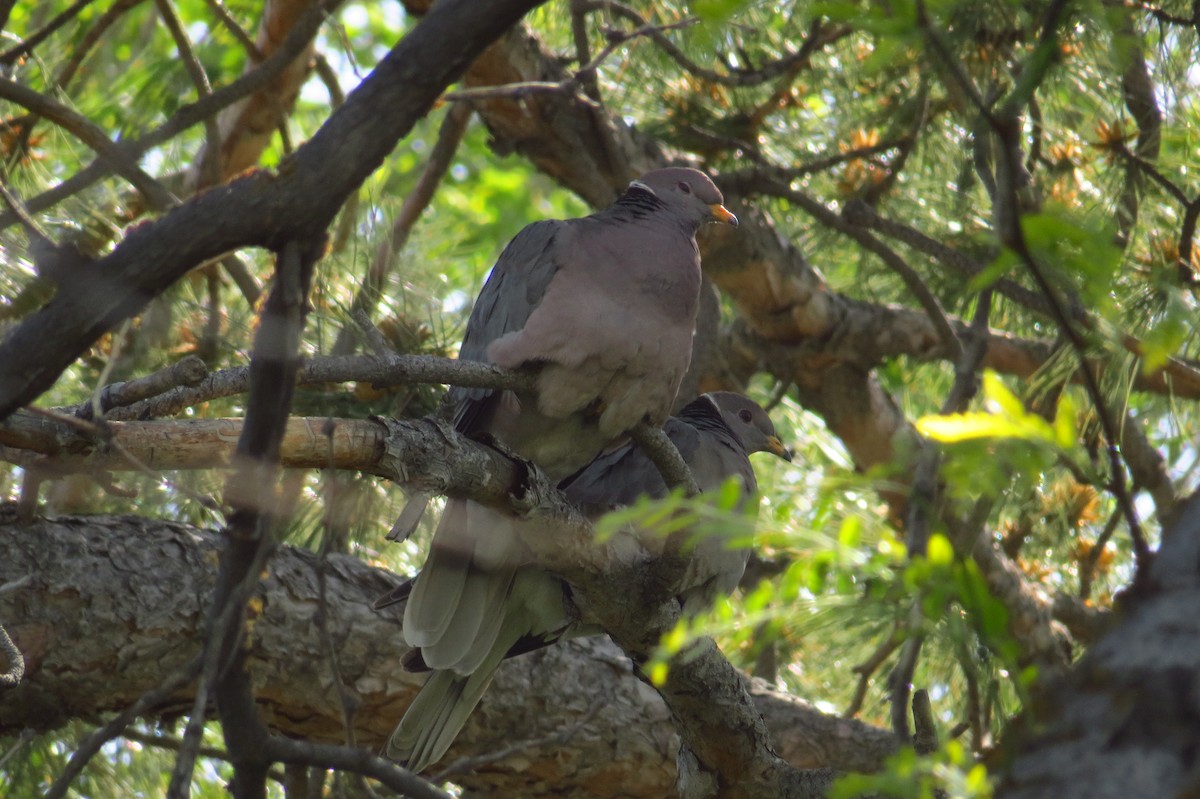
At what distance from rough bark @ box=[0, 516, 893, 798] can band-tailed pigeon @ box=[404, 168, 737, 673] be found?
0.36 meters

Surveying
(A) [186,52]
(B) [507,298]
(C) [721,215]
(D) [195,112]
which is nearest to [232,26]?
(A) [186,52]

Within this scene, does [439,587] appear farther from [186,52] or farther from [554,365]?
[186,52]

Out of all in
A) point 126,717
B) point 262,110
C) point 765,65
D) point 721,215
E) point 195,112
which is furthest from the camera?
point 262,110

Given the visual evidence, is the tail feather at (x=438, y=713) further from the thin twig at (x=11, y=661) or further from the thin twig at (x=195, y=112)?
the thin twig at (x=195, y=112)

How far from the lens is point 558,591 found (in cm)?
307

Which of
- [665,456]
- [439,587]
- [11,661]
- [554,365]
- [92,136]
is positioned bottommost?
[11,661]

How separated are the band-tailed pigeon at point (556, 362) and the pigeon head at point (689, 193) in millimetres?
211

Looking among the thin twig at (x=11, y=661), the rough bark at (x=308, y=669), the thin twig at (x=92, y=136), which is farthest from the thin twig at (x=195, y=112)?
the thin twig at (x=11, y=661)

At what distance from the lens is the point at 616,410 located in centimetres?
289

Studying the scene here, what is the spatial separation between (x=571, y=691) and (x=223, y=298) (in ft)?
7.02

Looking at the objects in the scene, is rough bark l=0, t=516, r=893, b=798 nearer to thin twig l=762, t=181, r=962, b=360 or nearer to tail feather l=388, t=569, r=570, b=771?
tail feather l=388, t=569, r=570, b=771

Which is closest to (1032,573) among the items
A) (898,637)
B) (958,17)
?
(958,17)

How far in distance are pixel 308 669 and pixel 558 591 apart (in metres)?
0.69

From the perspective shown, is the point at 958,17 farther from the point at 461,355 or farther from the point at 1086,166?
the point at 1086,166
